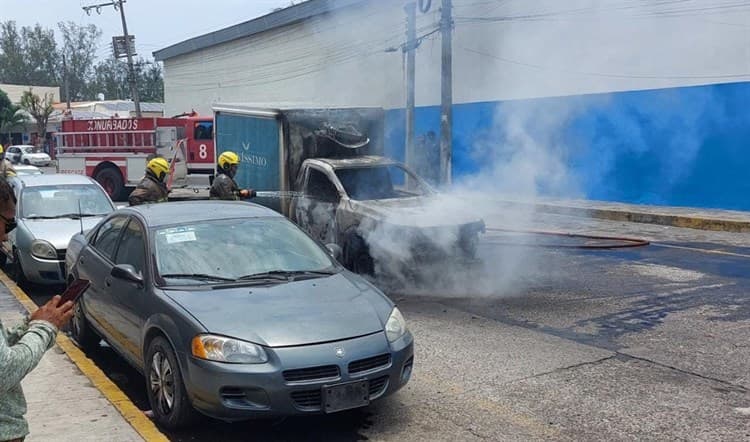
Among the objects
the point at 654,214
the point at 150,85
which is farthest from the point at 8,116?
the point at 654,214

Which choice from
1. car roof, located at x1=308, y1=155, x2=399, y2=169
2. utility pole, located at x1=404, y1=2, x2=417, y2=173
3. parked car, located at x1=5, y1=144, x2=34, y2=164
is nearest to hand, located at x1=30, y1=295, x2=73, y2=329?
car roof, located at x1=308, y1=155, x2=399, y2=169

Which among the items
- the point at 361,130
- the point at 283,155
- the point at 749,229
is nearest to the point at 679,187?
the point at 749,229

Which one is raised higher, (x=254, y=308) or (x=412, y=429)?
(x=254, y=308)

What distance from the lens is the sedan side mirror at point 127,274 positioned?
4.76m

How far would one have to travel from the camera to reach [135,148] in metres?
19.5

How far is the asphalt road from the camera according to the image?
436 centimetres

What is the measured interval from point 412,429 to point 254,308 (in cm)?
117

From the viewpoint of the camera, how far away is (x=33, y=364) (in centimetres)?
251

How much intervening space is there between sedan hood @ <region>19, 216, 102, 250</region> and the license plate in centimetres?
550

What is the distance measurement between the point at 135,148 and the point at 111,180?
1211 millimetres

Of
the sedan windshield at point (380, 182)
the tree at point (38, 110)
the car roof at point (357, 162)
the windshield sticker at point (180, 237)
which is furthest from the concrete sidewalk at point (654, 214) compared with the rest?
the tree at point (38, 110)

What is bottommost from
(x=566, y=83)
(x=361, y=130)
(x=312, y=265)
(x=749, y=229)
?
(x=749, y=229)

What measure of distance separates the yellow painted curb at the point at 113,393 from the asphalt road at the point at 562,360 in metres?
0.22

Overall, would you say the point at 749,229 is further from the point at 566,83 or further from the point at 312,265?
the point at 312,265
